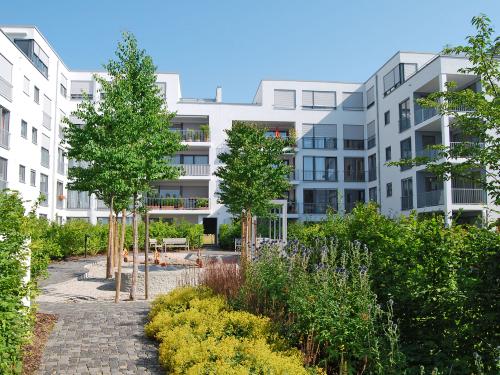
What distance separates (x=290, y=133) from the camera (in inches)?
1582

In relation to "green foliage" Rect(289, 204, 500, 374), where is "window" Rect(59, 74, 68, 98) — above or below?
above

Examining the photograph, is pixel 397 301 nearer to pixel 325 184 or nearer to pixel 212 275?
pixel 212 275

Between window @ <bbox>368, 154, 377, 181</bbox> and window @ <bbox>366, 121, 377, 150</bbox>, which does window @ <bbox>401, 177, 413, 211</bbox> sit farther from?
window @ <bbox>366, 121, 377, 150</bbox>

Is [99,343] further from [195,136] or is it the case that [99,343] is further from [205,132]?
[195,136]

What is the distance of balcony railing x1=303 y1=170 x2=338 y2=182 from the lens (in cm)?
4150

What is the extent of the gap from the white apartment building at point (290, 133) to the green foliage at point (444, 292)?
26111 millimetres

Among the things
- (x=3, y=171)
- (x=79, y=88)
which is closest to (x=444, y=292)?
→ (x=3, y=171)

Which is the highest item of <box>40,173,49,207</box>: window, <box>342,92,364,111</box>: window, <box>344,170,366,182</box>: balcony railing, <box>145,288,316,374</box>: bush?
<box>342,92,364,111</box>: window

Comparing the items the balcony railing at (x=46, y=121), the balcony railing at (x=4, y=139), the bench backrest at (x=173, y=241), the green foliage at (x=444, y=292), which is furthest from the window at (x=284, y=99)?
the green foliage at (x=444, y=292)

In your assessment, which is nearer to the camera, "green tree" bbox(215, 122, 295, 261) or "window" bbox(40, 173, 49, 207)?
"green tree" bbox(215, 122, 295, 261)

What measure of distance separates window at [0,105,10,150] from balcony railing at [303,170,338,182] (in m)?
23.5

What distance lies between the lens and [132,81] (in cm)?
1367

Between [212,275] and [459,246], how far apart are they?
5332 millimetres

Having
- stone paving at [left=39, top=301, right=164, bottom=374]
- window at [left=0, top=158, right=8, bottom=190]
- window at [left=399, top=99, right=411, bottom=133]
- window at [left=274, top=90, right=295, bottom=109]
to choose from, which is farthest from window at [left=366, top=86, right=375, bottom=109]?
stone paving at [left=39, top=301, right=164, bottom=374]
